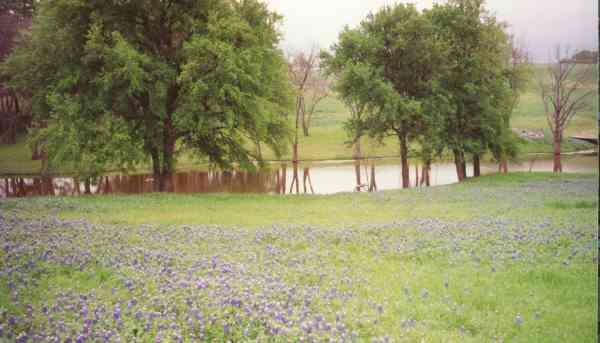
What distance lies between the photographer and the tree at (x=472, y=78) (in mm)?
32219

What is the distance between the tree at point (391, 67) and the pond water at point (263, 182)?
20.9 feet

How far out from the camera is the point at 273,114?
25.0m

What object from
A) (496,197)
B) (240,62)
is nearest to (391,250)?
(496,197)

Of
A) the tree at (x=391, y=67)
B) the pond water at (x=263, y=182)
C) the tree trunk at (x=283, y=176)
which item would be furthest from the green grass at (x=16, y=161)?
the tree at (x=391, y=67)

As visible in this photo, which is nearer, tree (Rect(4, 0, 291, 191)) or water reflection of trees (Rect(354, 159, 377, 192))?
tree (Rect(4, 0, 291, 191))

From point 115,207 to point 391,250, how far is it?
41.4 feet

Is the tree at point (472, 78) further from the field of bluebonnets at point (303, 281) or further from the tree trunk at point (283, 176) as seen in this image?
the field of bluebonnets at point (303, 281)

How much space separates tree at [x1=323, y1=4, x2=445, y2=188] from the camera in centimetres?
2998

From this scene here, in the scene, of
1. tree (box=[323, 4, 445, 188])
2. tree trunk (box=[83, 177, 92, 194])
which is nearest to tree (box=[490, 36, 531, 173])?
tree (box=[323, 4, 445, 188])

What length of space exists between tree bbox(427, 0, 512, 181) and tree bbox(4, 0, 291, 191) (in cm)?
1407

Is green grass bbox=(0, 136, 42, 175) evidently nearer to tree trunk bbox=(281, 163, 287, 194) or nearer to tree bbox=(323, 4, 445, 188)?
tree trunk bbox=(281, 163, 287, 194)

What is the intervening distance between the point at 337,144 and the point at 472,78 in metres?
38.8

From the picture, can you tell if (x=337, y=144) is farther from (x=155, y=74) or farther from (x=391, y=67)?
(x=155, y=74)

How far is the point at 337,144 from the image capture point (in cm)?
7100
